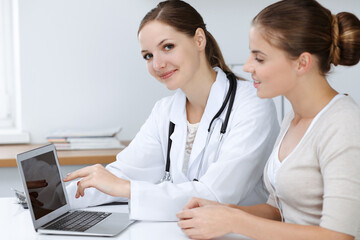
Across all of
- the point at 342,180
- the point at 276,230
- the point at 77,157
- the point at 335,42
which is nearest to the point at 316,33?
the point at 335,42

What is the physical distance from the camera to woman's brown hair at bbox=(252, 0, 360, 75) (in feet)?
3.85

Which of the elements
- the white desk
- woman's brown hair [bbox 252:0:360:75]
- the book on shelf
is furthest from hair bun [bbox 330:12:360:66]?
the book on shelf

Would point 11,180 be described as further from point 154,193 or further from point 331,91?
point 331,91

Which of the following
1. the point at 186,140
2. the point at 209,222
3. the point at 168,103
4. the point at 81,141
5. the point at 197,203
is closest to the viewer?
the point at 209,222

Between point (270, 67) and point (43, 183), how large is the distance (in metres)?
0.68

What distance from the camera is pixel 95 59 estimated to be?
2814 millimetres

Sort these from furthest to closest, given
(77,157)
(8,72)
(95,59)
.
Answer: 1. (8,72)
2. (95,59)
3. (77,157)

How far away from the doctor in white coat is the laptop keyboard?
7 centimetres

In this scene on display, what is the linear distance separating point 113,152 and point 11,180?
0.51 m

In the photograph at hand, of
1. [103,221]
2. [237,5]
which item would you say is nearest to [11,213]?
[103,221]

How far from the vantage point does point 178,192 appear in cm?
141

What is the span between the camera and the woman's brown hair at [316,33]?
117 cm

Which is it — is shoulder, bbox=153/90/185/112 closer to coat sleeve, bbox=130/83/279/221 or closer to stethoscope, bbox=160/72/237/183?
stethoscope, bbox=160/72/237/183

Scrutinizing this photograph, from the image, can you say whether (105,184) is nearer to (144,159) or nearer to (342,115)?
(144,159)
